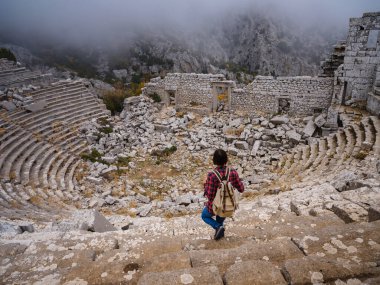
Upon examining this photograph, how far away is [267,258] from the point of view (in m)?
2.62

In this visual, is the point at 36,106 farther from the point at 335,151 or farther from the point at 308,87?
the point at 335,151

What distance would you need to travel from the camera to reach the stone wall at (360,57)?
35.5 ft

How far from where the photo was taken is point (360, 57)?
1125 centimetres

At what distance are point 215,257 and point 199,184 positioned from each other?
6870mm

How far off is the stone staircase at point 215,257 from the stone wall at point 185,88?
1124cm

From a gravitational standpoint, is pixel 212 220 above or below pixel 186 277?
below

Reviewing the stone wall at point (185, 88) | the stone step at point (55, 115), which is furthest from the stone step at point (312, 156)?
the stone step at point (55, 115)

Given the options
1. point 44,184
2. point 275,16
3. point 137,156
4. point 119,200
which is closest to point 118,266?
point 119,200

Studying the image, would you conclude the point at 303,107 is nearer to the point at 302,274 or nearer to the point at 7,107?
the point at 302,274

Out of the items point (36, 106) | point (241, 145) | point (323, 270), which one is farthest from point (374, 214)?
point (36, 106)

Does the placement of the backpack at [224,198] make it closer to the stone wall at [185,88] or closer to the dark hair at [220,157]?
the dark hair at [220,157]

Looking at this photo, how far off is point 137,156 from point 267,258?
31.4 ft

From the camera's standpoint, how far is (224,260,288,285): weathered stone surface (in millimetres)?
2164

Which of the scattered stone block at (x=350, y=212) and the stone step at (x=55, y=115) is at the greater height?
the scattered stone block at (x=350, y=212)
